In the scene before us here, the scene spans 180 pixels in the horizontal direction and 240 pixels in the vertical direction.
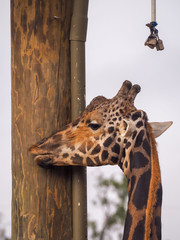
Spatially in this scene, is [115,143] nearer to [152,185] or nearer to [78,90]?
[152,185]

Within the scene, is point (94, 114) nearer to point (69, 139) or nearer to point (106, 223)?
point (69, 139)

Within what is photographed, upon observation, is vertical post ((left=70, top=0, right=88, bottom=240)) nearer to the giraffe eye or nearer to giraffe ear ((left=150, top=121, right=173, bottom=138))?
the giraffe eye

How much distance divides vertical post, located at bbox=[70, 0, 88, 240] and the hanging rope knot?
39cm

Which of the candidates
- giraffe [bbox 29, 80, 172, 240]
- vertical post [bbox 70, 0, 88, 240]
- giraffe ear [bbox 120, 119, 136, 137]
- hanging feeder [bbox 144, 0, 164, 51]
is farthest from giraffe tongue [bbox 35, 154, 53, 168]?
hanging feeder [bbox 144, 0, 164, 51]

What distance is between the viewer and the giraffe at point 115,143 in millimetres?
2115

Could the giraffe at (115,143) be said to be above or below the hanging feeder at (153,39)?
below

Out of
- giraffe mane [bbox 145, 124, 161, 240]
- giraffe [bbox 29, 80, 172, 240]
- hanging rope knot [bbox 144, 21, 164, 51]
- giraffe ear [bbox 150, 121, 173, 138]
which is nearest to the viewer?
giraffe mane [bbox 145, 124, 161, 240]

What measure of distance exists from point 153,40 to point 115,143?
2.38ft

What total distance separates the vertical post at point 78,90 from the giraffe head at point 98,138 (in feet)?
0.54

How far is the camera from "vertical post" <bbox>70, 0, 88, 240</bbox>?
7.82ft

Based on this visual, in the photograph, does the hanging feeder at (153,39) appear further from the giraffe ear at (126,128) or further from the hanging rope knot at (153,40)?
the giraffe ear at (126,128)

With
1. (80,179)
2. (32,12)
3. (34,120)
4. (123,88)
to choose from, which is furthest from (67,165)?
(32,12)

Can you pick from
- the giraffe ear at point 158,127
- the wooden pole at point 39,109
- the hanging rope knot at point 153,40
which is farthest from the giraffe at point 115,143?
the hanging rope knot at point 153,40

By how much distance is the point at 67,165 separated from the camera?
235 centimetres
